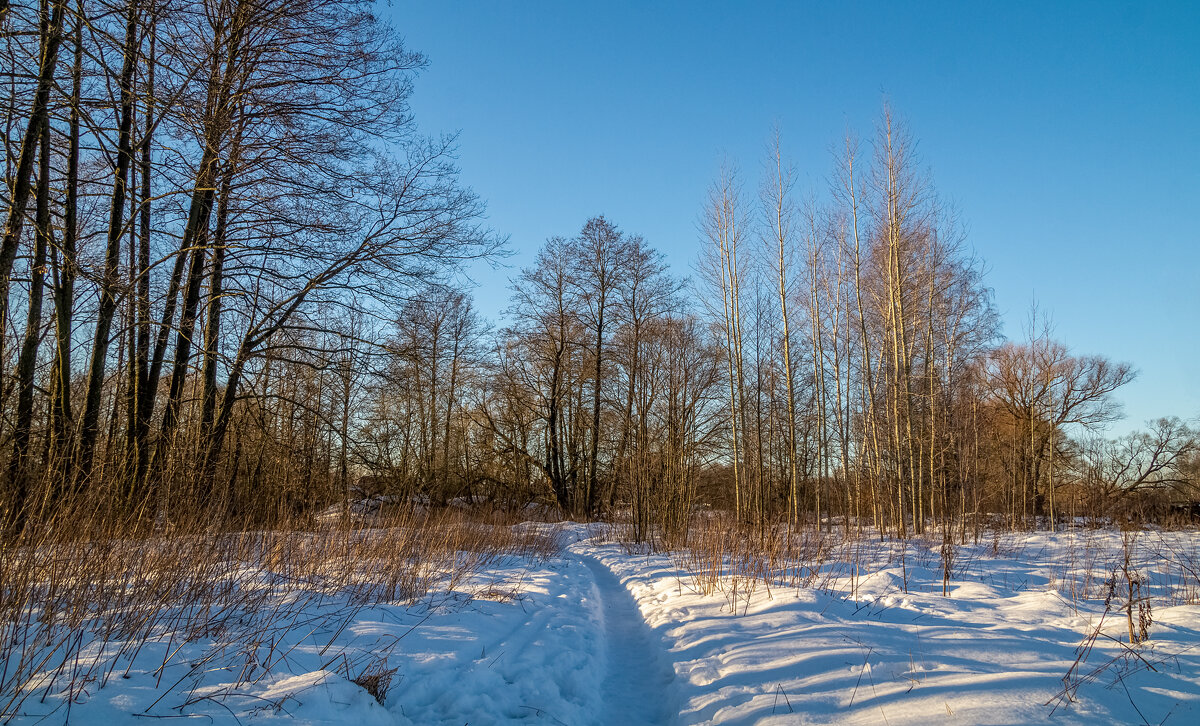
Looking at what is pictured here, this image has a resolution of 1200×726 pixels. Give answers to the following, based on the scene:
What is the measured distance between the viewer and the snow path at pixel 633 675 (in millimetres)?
3338

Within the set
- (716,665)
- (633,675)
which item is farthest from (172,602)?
(716,665)

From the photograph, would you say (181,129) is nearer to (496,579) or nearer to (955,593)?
(496,579)

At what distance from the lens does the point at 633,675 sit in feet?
13.4

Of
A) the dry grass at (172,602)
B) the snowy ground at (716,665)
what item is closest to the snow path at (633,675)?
the snowy ground at (716,665)

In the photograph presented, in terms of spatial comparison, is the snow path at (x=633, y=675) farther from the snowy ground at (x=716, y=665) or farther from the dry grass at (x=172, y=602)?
the dry grass at (x=172, y=602)

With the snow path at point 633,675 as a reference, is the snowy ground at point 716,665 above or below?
above

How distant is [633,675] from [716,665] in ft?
2.12

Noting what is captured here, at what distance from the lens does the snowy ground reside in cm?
248

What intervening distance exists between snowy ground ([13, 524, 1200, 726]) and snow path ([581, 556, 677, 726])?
2 centimetres

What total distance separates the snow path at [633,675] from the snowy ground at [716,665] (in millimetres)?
18

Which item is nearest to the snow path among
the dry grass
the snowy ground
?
the snowy ground

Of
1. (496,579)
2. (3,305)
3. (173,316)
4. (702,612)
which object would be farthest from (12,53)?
(702,612)

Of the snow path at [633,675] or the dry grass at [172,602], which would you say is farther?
the snow path at [633,675]

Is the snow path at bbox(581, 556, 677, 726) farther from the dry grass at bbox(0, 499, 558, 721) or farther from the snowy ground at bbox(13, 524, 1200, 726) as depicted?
the dry grass at bbox(0, 499, 558, 721)
